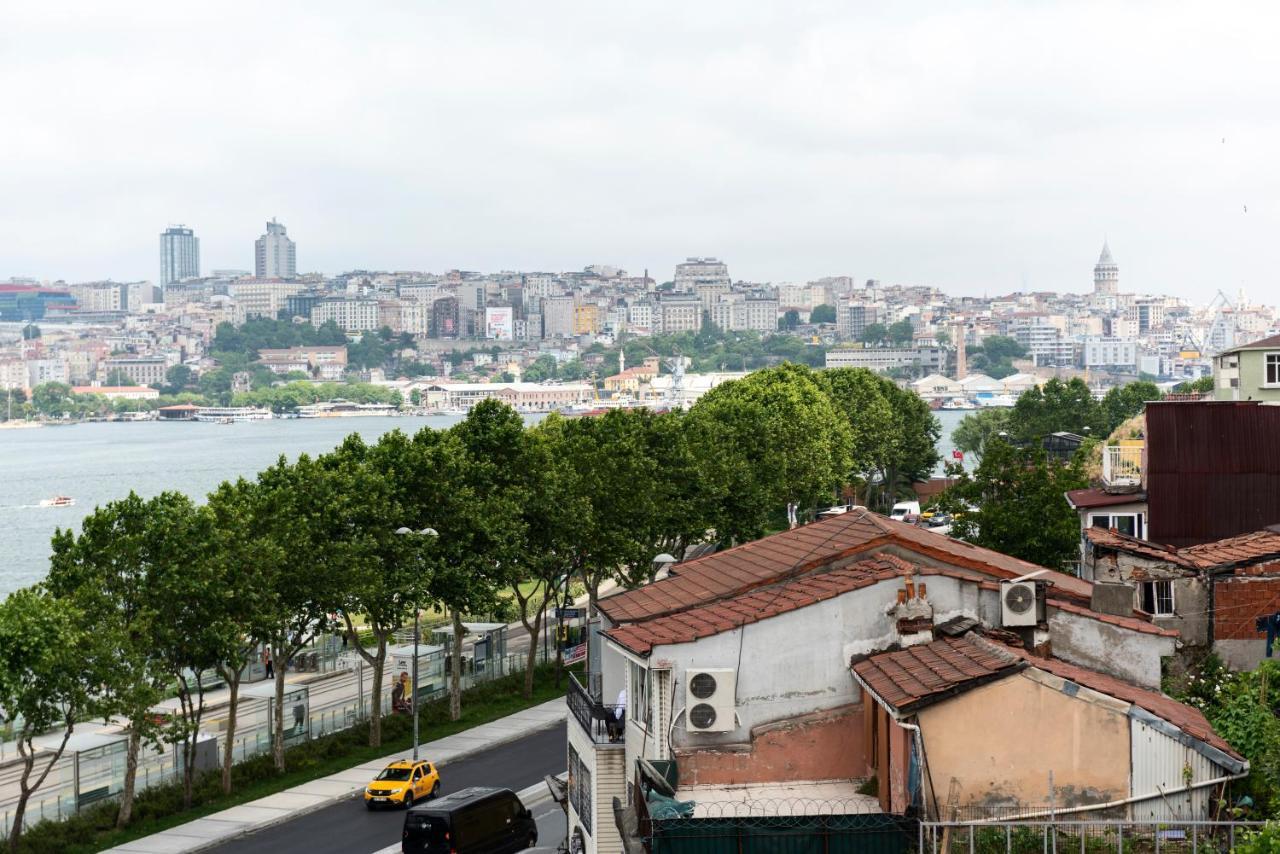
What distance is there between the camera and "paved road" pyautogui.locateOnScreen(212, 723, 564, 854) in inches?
1248

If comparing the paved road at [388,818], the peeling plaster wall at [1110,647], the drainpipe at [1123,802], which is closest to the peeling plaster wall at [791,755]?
the peeling plaster wall at [1110,647]

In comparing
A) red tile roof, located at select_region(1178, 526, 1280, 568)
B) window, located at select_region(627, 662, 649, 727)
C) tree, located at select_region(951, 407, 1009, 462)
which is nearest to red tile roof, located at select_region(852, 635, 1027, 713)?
window, located at select_region(627, 662, 649, 727)

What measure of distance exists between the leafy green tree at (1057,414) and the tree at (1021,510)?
77278 millimetres

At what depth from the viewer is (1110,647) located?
658 inches

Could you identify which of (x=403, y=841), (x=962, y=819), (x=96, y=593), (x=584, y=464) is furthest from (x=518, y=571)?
(x=962, y=819)

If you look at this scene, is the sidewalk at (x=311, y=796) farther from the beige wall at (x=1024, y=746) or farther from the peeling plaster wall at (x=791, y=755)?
the beige wall at (x=1024, y=746)

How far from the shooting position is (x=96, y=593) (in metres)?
34.2

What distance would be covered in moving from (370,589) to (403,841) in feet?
41.7

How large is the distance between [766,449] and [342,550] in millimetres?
36570

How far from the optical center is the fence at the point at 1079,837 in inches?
527

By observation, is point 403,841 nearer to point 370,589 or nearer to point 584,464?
point 370,589

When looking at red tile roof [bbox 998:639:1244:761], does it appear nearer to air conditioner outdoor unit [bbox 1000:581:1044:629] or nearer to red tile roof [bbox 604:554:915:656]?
air conditioner outdoor unit [bbox 1000:581:1044:629]

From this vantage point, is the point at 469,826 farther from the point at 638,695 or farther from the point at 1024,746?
the point at 1024,746

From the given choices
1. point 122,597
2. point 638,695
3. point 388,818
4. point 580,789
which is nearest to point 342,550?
point 122,597
